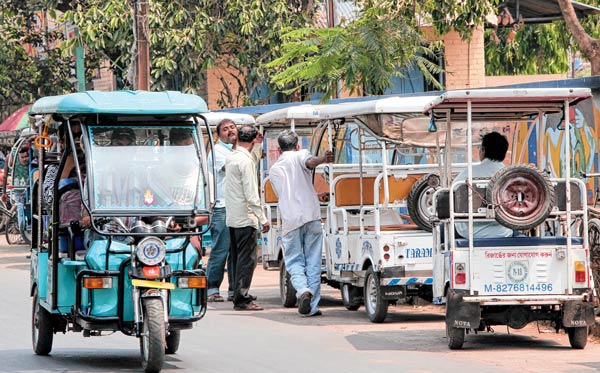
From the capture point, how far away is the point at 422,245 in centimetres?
1329

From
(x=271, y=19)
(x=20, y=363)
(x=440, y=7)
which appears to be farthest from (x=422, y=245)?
(x=271, y=19)

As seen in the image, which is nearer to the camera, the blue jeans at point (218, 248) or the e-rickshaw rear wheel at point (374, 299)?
the e-rickshaw rear wheel at point (374, 299)

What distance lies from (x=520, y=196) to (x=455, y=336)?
1304mm

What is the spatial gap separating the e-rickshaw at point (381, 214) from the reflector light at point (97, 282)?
13.1 ft

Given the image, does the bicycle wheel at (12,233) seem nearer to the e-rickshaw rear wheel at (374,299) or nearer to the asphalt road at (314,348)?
the asphalt road at (314,348)

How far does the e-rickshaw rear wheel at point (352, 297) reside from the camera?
48.2 feet

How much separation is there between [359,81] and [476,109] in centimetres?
798

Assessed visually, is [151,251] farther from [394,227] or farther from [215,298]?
[215,298]

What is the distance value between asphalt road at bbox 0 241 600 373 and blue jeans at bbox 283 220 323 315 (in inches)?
13.7

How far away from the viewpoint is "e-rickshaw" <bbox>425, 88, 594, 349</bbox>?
11055mm

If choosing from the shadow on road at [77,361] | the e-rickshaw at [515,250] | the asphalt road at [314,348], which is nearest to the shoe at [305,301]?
the asphalt road at [314,348]

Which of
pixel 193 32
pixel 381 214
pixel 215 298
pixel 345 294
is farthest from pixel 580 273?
pixel 193 32

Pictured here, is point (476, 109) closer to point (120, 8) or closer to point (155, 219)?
point (155, 219)

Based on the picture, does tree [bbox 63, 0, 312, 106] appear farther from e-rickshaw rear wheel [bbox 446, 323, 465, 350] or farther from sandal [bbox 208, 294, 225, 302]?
e-rickshaw rear wheel [bbox 446, 323, 465, 350]
